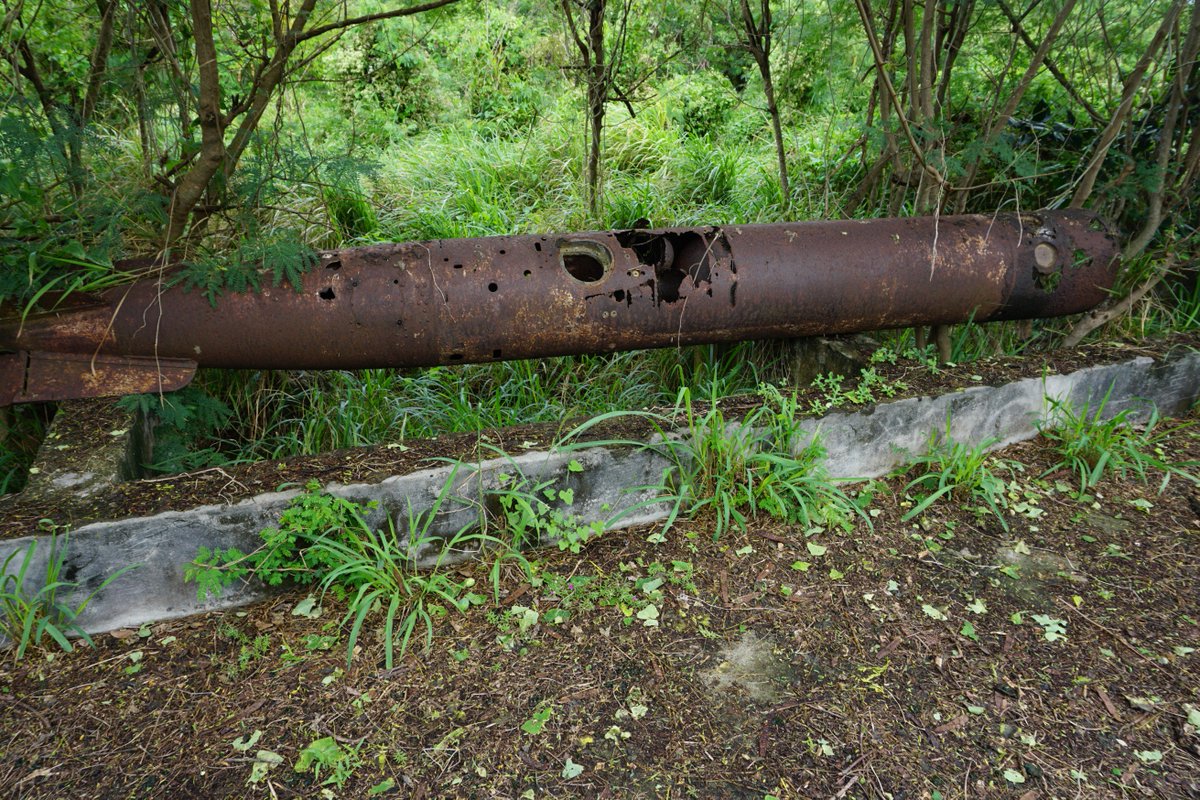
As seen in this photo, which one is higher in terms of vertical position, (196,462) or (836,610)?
(196,462)

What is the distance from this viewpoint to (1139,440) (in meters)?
3.09

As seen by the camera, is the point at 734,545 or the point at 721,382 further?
the point at 721,382

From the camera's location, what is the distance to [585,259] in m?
3.06

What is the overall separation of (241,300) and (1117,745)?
302cm

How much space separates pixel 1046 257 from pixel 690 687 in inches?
102

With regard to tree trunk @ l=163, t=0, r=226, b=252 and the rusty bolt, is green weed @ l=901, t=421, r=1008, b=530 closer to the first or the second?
the rusty bolt

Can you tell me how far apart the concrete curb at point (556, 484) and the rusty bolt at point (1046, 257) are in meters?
0.49

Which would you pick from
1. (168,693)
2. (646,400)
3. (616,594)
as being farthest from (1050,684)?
(168,693)

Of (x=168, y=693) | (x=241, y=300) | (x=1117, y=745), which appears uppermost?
(x=241, y=300)

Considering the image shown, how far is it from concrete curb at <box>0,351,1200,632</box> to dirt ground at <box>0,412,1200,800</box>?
0.11 meters

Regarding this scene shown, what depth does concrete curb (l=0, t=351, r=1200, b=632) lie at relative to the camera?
212cm

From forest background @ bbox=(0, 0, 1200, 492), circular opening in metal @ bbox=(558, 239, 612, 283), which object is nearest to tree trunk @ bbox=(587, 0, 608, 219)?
forest background @ bbox=(0, 0, 1200, 492)

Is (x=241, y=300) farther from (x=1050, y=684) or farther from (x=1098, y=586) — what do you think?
(x=1098, y=586)

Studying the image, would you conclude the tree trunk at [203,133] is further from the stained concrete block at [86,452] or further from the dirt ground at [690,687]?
the dirt ground at [690,687]
